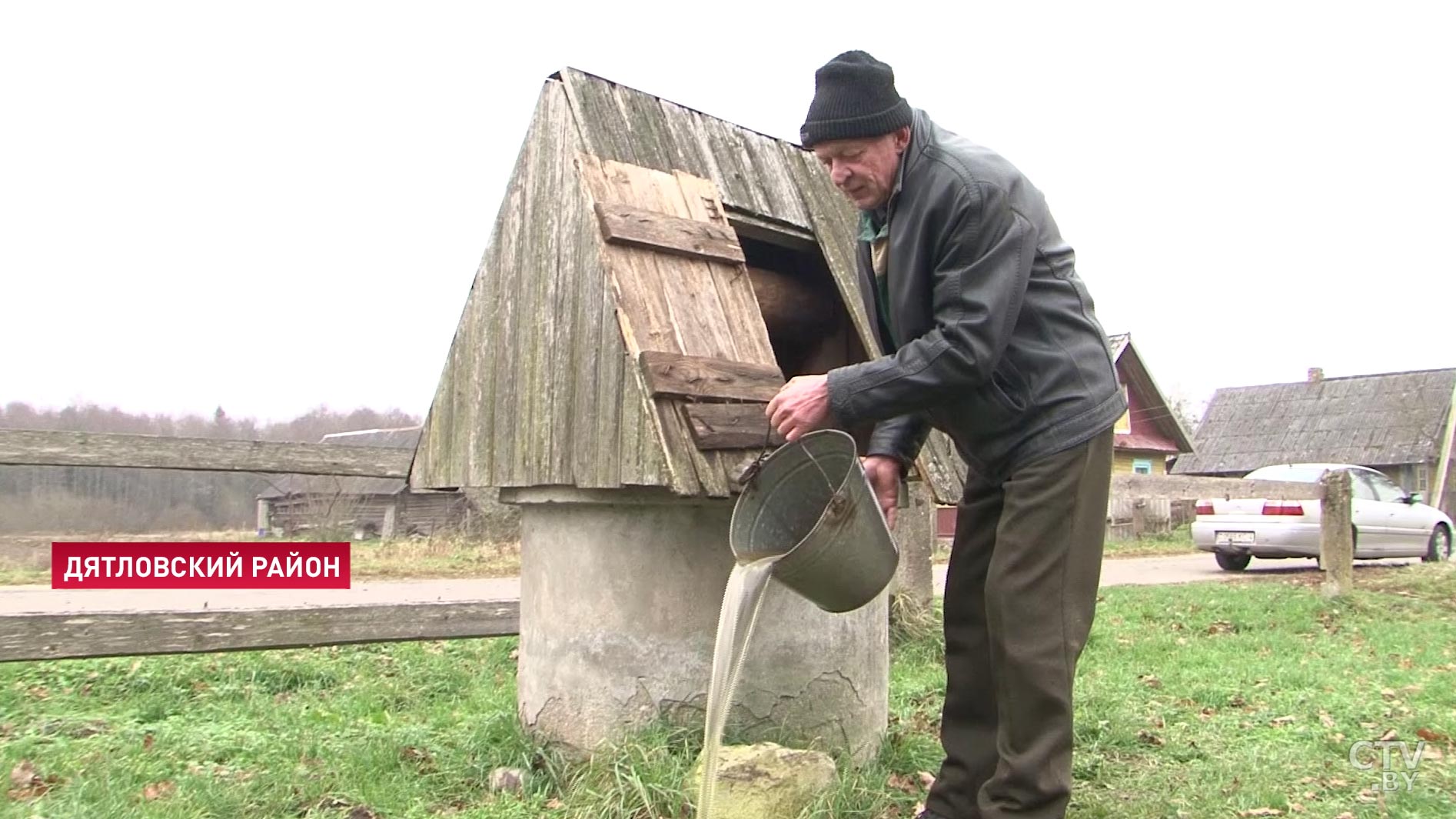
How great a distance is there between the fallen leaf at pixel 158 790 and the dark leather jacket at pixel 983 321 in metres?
2.53

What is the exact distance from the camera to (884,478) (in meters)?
3.20

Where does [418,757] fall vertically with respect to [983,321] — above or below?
below

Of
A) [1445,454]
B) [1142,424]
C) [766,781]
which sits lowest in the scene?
[766,781]

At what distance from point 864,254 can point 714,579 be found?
4.30 feet

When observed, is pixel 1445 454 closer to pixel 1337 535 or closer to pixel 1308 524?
pixel 1308 524

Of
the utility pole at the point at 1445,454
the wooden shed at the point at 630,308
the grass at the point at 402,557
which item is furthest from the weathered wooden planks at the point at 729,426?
the utility pole at the point at 1445,454

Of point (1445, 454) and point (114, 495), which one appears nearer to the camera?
point (114, 495)

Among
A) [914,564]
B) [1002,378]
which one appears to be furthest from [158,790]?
[914,564]

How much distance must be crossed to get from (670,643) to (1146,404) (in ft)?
93.9

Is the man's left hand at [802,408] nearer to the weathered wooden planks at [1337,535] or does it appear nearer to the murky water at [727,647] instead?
the murky water at [727,647]

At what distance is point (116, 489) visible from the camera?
435 inches

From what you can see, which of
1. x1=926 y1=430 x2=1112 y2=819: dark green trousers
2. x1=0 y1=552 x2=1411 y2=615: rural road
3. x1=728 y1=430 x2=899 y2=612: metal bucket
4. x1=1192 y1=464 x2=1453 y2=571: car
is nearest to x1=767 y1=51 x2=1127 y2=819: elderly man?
x1=926 y1=430 x2=1112 y2=819: dark green trousers

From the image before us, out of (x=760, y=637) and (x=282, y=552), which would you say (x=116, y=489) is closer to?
(x=282, y=552)

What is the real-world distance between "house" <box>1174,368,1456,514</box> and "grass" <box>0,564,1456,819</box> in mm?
32070
